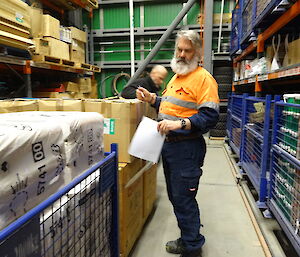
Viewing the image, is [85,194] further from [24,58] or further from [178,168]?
[24,58]

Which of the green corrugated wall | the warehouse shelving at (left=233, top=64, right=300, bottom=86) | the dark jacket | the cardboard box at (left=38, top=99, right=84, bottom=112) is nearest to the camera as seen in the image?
the cardboard box at (left=38, top=99, right=84, bottom=112)

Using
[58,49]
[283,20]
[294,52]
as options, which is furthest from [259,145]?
[58,49]

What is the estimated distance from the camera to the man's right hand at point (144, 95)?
6.63 feet

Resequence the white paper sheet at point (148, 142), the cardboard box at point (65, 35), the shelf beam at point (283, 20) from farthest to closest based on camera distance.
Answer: the cardboard box at point (65, 35) < the shelf beam at point (283, 20) < the white paper sheet at point (148, 142)

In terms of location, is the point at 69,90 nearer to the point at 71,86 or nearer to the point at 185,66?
the point at 71,86

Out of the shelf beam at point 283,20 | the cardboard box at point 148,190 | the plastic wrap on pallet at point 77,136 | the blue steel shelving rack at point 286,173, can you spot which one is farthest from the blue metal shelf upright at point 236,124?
the plastic wrap on pallet at point 77,136

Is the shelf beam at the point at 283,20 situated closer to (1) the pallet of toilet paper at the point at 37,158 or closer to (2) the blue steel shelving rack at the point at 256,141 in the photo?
(2) the blue steel shelving rack at the point at 256,141

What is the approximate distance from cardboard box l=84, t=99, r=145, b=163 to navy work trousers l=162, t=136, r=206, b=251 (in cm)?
29

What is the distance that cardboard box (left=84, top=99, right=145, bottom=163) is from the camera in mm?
1794

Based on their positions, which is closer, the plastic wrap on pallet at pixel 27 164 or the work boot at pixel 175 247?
the plastic wrap on pallet at pixel 27 164

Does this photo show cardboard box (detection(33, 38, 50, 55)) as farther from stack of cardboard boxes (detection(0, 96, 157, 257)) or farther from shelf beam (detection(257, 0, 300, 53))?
shelf beam (detection(257, 0, 300, 53))

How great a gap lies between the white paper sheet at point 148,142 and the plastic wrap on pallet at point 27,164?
795 millimetres

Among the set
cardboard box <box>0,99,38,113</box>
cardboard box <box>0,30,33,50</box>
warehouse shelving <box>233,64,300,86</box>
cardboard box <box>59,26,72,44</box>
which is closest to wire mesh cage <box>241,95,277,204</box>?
warehouse shelving <box>233,64,300,86</box>

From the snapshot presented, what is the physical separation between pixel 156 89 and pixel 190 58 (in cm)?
152
